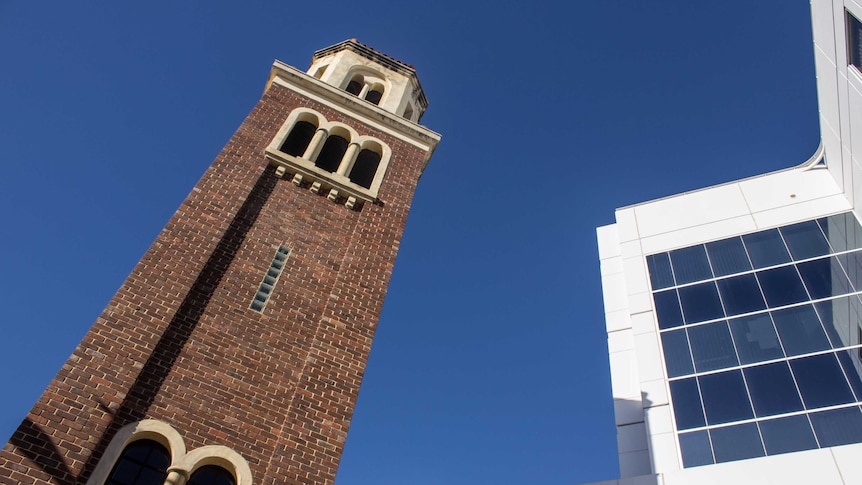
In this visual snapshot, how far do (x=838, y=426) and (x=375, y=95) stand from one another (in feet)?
53.8

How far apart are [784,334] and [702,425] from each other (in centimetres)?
328

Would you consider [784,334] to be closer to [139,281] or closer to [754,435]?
[754,435]

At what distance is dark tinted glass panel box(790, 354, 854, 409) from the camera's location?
14.5m

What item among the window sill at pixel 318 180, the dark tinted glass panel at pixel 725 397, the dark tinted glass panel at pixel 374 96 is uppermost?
the dark tinted glass panel at pixel 374 96

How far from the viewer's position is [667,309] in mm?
18797

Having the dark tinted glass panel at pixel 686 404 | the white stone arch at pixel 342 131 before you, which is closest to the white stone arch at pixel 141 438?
the white stone arch at pixel 342 131

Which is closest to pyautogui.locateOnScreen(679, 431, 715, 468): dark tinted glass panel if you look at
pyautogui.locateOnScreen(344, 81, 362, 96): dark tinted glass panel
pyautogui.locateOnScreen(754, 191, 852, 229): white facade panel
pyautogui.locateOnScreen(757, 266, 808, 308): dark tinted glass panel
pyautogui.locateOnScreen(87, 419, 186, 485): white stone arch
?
pyautogui.locateOnScreen(757, 266, 808, 308): dark tinted glass panel

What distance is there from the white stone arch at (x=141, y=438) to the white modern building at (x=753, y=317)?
9.54 metres

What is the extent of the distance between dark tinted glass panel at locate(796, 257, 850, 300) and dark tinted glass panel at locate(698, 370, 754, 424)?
325cm

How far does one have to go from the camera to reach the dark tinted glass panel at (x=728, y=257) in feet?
61.5

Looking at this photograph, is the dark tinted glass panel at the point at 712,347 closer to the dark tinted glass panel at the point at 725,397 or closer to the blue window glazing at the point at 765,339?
the blue window glazing at the point at 765,339

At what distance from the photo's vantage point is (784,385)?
1524 cm

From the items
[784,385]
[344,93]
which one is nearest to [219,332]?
[344,93]

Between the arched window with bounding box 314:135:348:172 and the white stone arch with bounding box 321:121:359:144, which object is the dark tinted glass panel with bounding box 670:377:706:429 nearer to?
the arched window with bounding box 314:135:348:172
